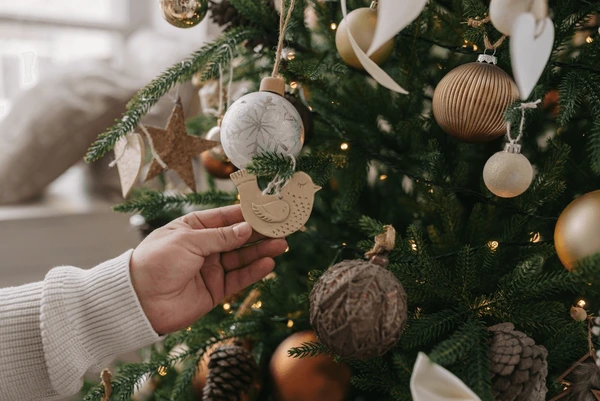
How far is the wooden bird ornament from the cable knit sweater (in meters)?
0.19

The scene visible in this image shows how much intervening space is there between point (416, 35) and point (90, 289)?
1.64 feet

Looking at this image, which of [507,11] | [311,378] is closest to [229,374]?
[311,378]

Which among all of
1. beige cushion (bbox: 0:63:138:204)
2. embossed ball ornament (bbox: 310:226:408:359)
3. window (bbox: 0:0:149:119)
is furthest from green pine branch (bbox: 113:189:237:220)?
window (bbox: 0:0:149:119)

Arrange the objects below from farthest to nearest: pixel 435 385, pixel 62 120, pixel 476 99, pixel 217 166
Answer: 1. pixel 62 120
2. pixel 217 166
3. pixel 476 99
4. pixel 435 385

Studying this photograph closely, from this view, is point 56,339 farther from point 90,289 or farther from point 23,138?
point 23,138

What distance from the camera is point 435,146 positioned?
2.04 feet

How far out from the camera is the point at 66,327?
1.99 feet

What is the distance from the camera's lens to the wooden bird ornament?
0.57m

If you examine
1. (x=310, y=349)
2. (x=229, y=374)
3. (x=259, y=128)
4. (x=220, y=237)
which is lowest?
(x=229, y=374)

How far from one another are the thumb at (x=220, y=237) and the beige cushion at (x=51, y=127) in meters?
0.81

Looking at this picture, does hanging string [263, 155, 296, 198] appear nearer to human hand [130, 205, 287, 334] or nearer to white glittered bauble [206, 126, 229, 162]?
human hand [130, 205, 287, 334]

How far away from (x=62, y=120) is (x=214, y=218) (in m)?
0.79

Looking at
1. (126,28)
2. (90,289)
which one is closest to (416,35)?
(90,289)

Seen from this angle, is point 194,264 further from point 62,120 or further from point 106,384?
point 62,120
